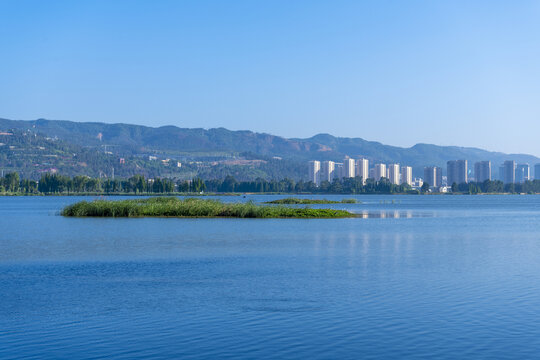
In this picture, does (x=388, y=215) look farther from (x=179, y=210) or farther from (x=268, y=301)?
(x=268, y=301)

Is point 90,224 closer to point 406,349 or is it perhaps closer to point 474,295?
point 474,295

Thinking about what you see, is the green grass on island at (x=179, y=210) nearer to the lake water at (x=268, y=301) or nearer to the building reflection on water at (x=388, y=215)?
the building reflection on water at (x=388, y=215)

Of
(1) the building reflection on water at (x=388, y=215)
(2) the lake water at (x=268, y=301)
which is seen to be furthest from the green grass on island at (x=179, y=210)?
(2) the lake water at (x=268, y=301)

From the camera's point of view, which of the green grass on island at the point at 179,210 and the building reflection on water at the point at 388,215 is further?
the building reflection on water at the point at 388,215

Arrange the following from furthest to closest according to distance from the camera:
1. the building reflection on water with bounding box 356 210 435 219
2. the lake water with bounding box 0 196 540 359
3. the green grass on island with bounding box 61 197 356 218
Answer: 1. the building reflection on water with bounding box 356 210 435 219
2. the green grass on island with bounding box 61 197 356 218
3. the lake water with bounding box 0 196 540 359

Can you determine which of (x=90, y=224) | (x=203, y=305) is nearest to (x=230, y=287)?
(x=203, y=305)

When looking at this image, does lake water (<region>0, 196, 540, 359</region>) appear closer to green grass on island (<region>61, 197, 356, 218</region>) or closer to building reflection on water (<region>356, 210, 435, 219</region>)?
green grass on island (<region>61, 197, 356, 218</region>)

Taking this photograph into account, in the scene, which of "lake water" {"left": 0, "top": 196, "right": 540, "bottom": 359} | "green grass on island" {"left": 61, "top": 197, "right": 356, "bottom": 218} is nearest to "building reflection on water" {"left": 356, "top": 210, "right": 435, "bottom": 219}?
"green grass on island" {"left": 61, "top": 197, "right": 356, "bottom": 218}

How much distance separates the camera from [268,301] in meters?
26.5

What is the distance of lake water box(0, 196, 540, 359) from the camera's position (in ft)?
63.8

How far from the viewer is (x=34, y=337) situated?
20.3 m

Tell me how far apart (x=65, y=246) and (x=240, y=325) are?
32043 mm

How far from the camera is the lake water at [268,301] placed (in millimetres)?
19438

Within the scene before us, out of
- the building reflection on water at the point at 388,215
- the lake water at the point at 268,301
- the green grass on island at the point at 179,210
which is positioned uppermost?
the green grass on island at the point at 179,210
